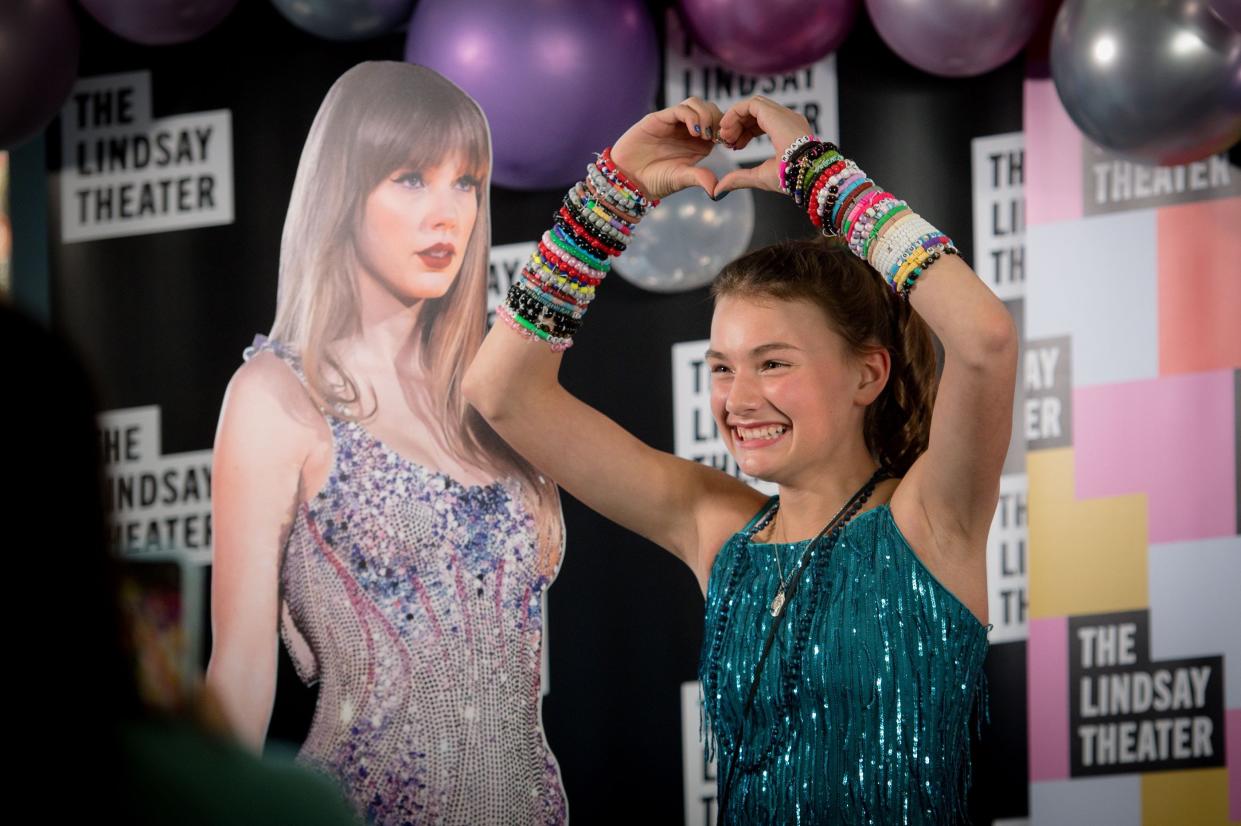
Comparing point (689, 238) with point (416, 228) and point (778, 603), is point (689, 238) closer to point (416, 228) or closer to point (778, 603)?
point (416, 228)

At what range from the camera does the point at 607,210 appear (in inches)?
74.8

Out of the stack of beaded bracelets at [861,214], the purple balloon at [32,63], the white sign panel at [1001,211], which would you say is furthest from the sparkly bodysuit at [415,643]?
the stack of beaded bracelets at [861,214]

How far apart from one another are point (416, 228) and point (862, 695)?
5.72ft

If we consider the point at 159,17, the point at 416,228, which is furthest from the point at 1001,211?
the point at 159,17

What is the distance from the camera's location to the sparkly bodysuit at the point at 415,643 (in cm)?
295

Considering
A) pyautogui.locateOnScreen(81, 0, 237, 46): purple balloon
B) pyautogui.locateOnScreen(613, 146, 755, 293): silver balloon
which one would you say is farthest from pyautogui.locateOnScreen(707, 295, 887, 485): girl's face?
pyautogui.locateOnScreen(81, 0, 237, 46): purple balloon

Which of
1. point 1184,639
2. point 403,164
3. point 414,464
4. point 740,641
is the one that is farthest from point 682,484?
point 1184,639

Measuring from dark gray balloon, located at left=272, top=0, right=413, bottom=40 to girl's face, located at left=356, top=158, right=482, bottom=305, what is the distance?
12.2 inches

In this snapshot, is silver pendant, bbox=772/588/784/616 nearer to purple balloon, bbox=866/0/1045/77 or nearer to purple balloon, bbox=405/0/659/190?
purple balloon, bbox=405/0/659/190

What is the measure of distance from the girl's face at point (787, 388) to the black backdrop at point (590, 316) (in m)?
1.21

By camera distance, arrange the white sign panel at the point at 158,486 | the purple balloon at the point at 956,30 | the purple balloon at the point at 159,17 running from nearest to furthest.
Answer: the purple balloon at the point at 956,30 → the purple balloon at the point at 159,17 → the white sign panel at the point at 158,486

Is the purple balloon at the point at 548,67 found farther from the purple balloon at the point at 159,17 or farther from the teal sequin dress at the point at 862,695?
the teal sequin dress at the point at 862,695

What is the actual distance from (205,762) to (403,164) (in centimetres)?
258

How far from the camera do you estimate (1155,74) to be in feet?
8.54
